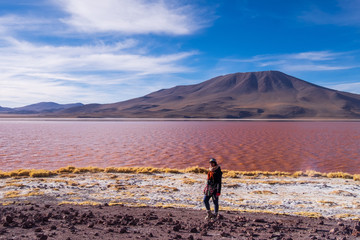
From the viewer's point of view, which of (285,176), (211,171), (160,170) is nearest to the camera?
(211,171)

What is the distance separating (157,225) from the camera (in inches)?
291

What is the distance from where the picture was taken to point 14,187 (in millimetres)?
11781

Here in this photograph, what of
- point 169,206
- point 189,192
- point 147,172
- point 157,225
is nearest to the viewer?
point 157,225

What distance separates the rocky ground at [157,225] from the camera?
6727 millimetres

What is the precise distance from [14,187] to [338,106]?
204m

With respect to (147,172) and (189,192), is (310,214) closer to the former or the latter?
(189,192)

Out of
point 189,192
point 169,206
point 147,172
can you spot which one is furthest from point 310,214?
point 147,172

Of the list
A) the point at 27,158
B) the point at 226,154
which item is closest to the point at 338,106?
the point at 226,154

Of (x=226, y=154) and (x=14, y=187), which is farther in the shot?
(x=226, y=154)

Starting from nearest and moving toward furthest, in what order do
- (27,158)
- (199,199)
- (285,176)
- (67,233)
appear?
(67,233)
(199,199)
(285,176)
(27,158)


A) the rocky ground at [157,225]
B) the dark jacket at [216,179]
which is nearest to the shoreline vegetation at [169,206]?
the rocky ground at [157,225]

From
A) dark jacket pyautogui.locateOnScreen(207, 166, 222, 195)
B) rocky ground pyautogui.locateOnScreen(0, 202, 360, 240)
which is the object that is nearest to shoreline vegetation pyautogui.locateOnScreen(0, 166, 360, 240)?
rocky ground pyautogui.locateOnScreen(0, 202, 360, 240)

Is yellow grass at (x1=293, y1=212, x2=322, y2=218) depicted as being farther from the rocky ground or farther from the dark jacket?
the dark jacket

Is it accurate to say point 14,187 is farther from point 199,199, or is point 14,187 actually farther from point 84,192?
point 199,199
